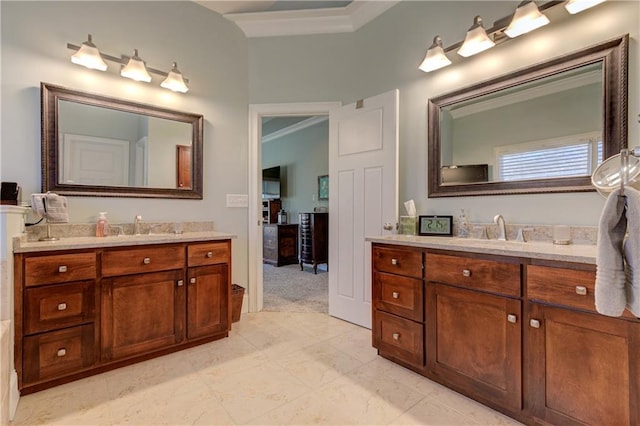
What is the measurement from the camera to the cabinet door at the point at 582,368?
1.17 meters

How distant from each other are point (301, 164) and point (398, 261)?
14.4ft

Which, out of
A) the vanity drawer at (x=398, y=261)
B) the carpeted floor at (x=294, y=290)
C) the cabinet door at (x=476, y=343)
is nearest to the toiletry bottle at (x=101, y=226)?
the carpeted floor at (x=294, y=290)

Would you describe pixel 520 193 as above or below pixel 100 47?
below

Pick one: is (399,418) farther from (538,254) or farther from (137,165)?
(137,165)

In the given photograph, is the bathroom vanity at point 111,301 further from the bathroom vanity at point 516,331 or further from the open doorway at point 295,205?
the open doorway at point 295,205

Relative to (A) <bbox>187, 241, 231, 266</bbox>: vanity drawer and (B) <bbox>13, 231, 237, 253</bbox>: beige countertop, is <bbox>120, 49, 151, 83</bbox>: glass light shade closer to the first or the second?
(B) <bbox>13, 231, 237, 253</bbox>: beige countertop

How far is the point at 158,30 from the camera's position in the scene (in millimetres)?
2645

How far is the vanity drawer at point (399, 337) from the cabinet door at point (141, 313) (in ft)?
4.61

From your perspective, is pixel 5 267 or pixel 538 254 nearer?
pixel 538 254

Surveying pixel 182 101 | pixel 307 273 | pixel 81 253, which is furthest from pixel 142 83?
pixel 307 273

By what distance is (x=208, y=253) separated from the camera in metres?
2.36

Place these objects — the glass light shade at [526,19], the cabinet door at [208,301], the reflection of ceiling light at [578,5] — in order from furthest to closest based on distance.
→ 1. the cabinet door at [208,301]
2. the glass light shade at [526,19]
3. the reflection of ceiling light at [578,5]

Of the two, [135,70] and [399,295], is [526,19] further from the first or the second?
[135,70]

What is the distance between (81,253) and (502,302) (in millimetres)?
2337
